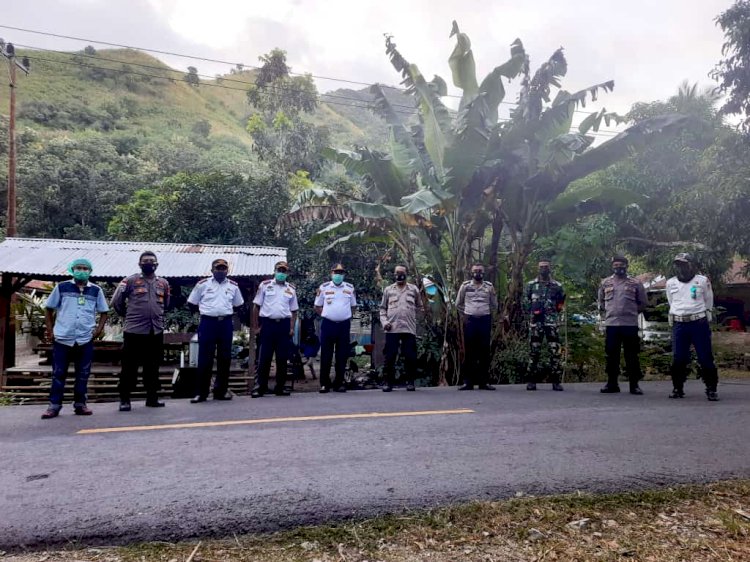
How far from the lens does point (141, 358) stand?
21.2 ft

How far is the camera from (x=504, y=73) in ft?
29.4

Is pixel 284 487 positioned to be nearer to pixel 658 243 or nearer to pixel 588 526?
pixel 588 526

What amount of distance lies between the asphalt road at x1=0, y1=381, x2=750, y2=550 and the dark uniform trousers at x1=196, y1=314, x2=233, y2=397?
729 millimetres

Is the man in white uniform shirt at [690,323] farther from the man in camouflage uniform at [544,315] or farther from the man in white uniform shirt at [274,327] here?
the man in white uniform shirt at [274,327]

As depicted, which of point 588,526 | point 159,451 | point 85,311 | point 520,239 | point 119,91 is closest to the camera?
point 588,526

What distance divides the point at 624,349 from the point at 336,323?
12.7ft

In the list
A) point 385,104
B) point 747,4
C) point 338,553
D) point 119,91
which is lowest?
point 338,553

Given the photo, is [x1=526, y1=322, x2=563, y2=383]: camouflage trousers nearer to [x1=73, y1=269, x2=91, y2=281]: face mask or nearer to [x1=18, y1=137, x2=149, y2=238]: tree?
[x1=73, y1=269, x2=91, y2=281]: face mask

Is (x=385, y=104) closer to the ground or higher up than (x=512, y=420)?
higher up

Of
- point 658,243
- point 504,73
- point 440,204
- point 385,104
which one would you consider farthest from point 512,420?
point 658,243

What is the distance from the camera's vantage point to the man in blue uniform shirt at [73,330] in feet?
19.0

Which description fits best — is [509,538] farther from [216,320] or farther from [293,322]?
[293,322]

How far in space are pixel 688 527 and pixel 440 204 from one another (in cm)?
663

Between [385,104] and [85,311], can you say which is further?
[385,104]
